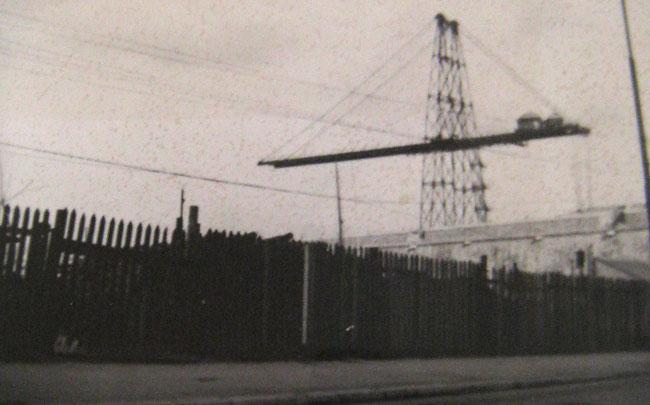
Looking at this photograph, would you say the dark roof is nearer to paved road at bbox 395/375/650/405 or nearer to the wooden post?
paved road at bbox 395/375/650/405

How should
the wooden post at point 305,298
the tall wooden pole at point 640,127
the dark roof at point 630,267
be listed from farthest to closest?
the dark roof at point 630,267 → the tall wooden pole at point 640,127 → the wooden post at point 305,298

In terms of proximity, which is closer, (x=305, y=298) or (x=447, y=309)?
(x=305, y=298)

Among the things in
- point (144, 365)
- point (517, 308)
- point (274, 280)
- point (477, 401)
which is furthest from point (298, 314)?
point (517, 308)

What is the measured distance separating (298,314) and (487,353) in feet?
20.0

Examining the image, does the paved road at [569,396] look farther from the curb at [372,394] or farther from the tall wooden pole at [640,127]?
the tall wooden pole at [640,127]

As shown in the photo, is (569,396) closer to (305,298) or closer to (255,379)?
(255,379)

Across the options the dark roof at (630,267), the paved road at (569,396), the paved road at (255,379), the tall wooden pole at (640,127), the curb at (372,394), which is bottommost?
the paved road at (569,396)

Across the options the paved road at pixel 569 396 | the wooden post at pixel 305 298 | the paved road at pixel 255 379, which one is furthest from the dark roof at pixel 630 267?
the wooden post at pixel 305 298

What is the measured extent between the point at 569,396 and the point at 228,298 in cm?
529

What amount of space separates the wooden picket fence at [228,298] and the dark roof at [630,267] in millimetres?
17154

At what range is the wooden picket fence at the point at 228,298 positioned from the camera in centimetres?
860

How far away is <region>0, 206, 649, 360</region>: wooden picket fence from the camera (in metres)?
8.60

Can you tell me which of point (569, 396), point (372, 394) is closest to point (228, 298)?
point (372, 394)

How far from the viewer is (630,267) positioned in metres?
31.6
